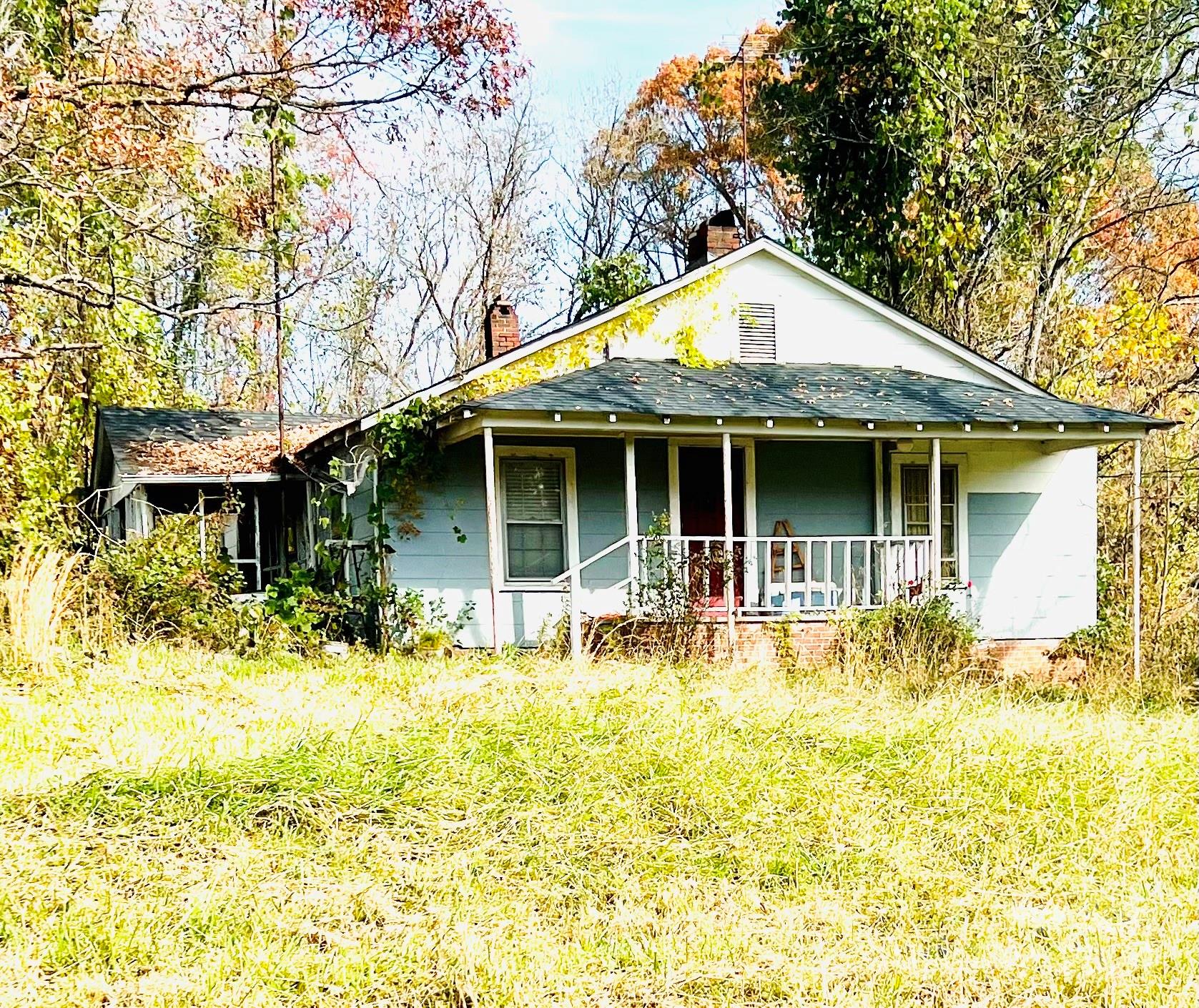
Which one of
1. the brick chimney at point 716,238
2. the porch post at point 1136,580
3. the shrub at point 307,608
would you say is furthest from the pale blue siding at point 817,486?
the shrub at point 307,608

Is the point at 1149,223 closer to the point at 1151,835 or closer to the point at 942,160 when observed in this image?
A: the point at 942,160

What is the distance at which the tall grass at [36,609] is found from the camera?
10.4 m

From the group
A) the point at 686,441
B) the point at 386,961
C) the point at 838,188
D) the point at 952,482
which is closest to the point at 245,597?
the point at 686,441

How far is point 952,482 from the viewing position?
1551 centimetres

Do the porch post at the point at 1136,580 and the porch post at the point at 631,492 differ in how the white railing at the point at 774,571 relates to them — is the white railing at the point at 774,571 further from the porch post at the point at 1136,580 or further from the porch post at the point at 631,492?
the porch post at the point at 1136,580

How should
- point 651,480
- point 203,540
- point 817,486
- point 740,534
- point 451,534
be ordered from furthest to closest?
point 817,486, point 740,534, point 203,540, point 651,480, point 451,534

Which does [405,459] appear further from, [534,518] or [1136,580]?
[1136,580]

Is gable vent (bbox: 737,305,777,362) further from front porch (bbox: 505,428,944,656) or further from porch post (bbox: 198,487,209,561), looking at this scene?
porch post (bbox: 198,487,209,561)

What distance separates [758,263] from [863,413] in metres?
2.99

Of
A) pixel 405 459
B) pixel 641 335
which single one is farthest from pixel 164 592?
Answer: pixel 641 335

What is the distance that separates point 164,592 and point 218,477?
3871mm

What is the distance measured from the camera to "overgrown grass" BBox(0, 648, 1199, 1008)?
4.87 metres

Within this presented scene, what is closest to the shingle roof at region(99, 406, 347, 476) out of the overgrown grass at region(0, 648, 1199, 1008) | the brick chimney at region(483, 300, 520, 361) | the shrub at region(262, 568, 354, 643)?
the brick chimney at region(483, 300, 520, 361)

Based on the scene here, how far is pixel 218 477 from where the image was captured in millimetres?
16312
